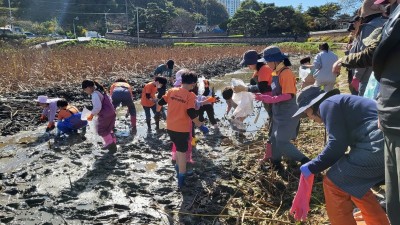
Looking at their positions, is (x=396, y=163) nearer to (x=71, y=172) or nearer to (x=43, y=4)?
(x=71, y=172)

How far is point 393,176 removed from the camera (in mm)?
1856

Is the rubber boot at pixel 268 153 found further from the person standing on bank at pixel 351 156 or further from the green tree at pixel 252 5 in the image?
the green tree at pixel 252 5

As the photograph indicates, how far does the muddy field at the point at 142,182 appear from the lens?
3.80 meters

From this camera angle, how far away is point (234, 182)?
15.0 ft

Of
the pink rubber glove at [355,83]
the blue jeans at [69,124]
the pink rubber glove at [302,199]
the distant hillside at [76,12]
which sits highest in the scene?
the distant hillside at [76,12]

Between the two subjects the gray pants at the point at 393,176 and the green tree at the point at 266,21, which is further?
the green tree at the point at 266,21

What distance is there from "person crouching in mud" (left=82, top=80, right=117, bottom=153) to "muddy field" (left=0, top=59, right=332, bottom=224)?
313 millimetres

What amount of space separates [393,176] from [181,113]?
2873mm

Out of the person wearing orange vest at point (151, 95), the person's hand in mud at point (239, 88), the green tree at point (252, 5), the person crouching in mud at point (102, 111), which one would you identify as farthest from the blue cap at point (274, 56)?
the green tree at point (252, 5)

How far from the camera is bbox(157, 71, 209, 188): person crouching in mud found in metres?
4.35

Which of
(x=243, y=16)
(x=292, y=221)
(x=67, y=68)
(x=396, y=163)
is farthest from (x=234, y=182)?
(x=243, y=16)

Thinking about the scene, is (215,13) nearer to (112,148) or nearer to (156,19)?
(156,19)

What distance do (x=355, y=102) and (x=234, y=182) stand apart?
97.7 inches

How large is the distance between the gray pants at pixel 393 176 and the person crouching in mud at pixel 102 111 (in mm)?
4698
